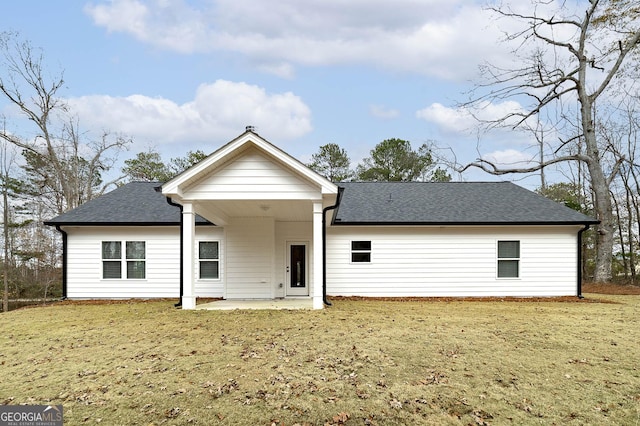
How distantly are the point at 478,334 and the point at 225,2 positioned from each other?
13322 mm

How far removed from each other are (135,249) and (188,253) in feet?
15.4

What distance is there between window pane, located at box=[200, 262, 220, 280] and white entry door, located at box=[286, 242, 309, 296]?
2.49 m

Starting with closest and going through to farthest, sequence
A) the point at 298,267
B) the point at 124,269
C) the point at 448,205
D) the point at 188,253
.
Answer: the point at 188,253 < the point at 124,269 < the point at 298,267 < the point at 448,205

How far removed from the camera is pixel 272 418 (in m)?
4.24

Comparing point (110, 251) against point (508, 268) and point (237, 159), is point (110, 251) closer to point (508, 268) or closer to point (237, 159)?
point (237, 159)

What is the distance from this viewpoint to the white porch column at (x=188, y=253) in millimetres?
10203

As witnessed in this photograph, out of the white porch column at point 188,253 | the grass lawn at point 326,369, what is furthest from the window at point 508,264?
the white porch column at point 188,253

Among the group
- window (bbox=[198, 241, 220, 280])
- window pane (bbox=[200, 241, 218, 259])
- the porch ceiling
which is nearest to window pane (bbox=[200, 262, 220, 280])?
window (bbox=[198, 241, 220, 280])

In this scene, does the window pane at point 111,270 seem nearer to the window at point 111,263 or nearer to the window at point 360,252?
the window at point 111,263

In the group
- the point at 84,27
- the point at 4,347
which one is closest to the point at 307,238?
the point at 4,347

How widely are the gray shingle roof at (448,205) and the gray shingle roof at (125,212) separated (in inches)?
239

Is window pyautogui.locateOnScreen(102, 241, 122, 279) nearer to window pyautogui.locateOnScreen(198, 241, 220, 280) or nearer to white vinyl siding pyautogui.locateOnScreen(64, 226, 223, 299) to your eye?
white vinyl siding pyautogui.locateOnScreen(64, 226, 223, 299)

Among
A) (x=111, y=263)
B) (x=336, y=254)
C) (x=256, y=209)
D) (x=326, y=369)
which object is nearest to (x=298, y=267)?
(x=336, y=254)

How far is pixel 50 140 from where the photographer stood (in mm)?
25016
